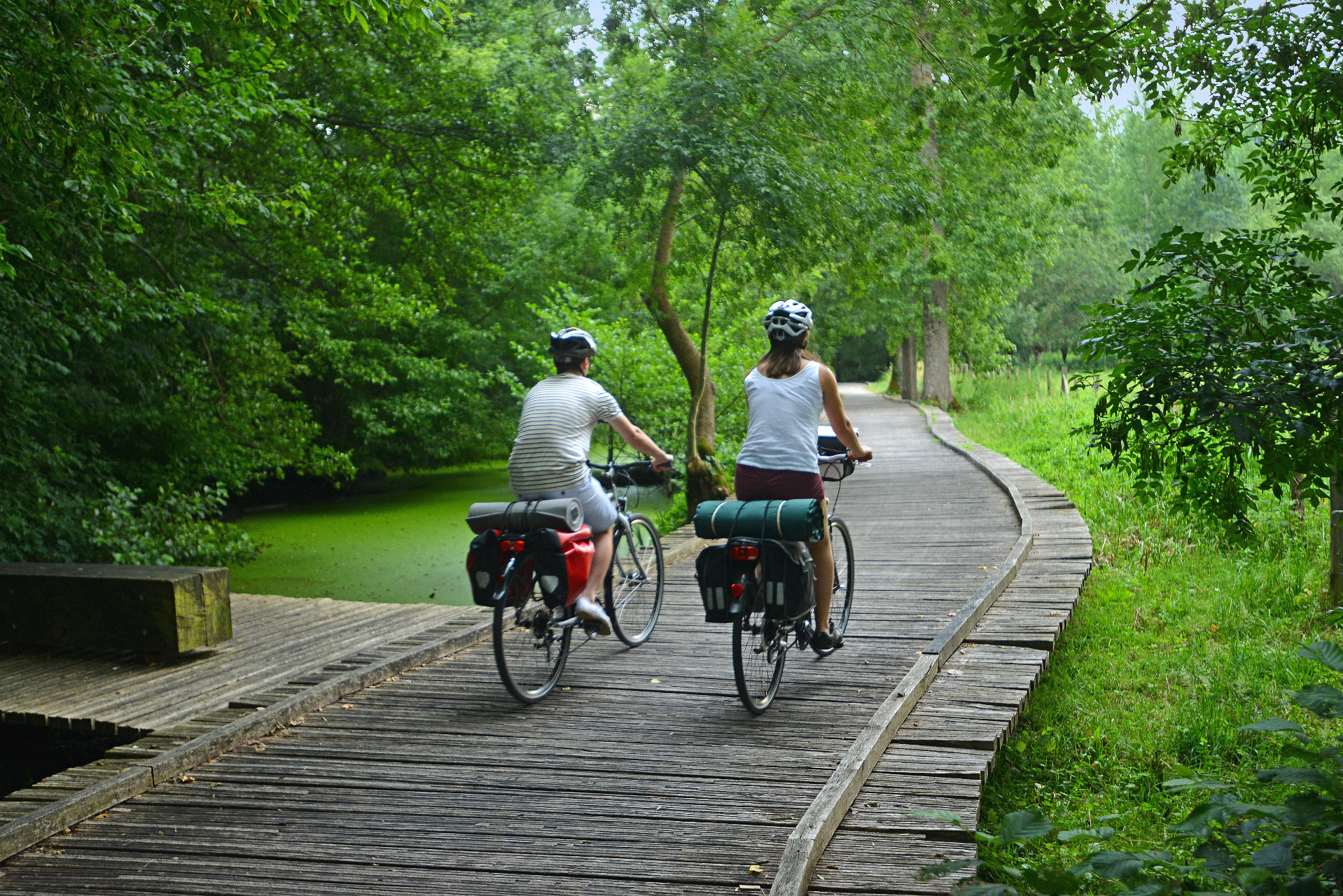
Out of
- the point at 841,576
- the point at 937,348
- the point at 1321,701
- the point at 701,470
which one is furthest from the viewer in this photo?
the point at 937,348

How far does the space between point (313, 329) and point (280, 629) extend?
8488mm

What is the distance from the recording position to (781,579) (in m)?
5.01

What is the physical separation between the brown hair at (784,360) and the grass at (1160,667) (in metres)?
1.43

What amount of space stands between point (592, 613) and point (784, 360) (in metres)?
1.61

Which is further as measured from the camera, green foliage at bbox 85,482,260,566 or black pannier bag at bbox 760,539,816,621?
green foliage at bbox 85,482,260,566

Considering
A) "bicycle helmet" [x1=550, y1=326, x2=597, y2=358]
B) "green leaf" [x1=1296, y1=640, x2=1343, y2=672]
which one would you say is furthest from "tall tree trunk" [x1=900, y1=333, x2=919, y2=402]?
"green leaf" [x1=1296, y1=640, x2=1343, y2=672]

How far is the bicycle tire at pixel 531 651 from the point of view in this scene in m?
5.30

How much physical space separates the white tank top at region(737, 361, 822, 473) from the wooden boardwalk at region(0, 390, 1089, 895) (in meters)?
1.19

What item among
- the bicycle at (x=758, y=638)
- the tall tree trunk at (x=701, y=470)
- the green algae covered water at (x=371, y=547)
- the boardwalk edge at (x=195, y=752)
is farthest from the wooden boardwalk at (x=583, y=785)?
the green algae covered water at (x=371, y=547)

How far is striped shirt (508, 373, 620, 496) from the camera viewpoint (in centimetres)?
560

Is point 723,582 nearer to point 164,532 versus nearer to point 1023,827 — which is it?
point 1023,827

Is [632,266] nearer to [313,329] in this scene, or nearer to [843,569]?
[313,329]

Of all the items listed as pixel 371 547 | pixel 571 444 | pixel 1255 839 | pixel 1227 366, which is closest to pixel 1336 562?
pixel 1227 366

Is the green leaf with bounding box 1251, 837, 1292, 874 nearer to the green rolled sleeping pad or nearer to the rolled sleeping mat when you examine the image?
the green rolled sleeping pad
